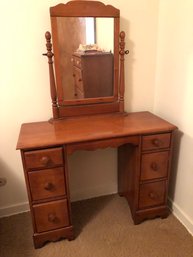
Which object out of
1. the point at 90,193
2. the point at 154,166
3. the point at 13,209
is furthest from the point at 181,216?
the point at 13,209

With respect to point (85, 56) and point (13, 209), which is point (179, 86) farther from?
point (13, 209)

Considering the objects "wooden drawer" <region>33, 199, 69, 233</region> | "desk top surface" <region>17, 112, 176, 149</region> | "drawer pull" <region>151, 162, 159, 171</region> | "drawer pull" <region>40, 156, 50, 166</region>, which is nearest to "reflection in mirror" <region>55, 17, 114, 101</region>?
"desk top surface" <region>17, 112, 176, 149</region>

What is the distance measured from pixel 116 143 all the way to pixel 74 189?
76cm

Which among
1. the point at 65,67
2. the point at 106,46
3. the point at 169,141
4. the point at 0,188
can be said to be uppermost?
the point at 106,46

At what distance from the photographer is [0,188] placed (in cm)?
172

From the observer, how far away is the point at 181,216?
1.66 meters

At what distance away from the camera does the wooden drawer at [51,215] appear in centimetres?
141

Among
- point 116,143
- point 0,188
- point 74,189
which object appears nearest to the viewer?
point 116,143

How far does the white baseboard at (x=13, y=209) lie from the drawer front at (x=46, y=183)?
54 centimetres

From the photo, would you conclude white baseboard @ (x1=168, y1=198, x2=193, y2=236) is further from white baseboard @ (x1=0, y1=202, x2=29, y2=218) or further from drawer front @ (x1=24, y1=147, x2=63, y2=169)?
white baseboard @ (x1=0, y1=202, x2=29, y2=218)

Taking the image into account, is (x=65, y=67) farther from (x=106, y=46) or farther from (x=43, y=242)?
(x=43, y=242)

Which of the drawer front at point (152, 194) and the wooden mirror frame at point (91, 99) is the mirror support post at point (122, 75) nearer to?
the wooden mirror frame at point (91, 99)

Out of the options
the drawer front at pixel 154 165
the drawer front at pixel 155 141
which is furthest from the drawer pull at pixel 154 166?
the drawer front at pixel 155 141


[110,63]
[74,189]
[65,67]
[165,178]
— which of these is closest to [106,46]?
[110,63]
